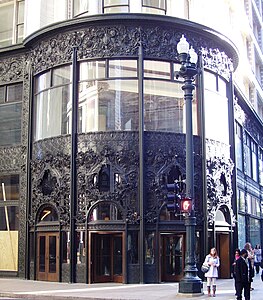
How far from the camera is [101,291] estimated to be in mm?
21766

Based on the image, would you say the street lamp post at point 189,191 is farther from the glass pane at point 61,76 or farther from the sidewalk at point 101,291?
the glass pane at point 61,76

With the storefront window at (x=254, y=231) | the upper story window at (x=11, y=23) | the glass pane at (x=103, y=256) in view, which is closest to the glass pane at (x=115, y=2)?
the upper story window at (x=11, y=23)

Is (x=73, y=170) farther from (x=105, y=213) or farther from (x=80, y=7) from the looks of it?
(x=80, y=7)

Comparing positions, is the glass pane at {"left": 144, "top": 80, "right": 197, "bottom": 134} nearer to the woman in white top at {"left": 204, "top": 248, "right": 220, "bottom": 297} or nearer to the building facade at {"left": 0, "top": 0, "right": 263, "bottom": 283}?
the building facade at {"left": 0, "top": 0, "right": 263, "bottom": 283}

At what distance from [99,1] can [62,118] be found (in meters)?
6.30

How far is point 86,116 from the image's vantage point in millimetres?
26078

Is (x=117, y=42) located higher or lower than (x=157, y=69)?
higher

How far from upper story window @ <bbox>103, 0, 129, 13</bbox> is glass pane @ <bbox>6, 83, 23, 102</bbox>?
6.44 m

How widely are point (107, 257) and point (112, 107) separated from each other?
7.11m

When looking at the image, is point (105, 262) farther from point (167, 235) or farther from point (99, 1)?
point (99, 1)

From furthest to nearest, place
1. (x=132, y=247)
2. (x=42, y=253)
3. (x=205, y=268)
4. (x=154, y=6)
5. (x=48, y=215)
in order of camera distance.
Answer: (x=154, y=6) < (x=48, y=215) < (x=42, y=253) < (x=132, y=247) < (x=205, y=268)

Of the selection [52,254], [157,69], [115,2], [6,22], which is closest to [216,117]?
[157,69]

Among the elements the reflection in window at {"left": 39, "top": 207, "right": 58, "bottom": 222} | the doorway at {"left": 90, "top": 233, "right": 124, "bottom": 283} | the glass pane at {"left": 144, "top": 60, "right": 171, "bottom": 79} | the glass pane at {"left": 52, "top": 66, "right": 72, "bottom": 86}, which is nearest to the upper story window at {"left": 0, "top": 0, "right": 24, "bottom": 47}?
the glass pane at {"left": 52, "top": 66, "right": 72, "bottom": 86}

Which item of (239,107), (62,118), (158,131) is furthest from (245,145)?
(62,118)
